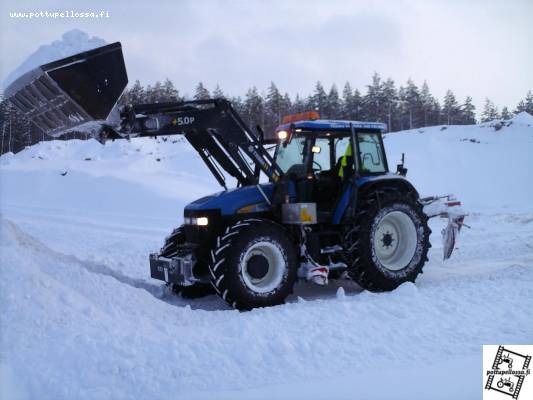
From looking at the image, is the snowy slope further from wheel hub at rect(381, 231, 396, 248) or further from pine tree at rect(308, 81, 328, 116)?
pine tree at rect(308, 81, 328, 116)

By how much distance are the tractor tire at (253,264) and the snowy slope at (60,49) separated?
9.33 ft

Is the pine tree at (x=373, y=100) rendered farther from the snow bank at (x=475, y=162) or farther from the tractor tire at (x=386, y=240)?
the tractor tire at (x=386, y=240)

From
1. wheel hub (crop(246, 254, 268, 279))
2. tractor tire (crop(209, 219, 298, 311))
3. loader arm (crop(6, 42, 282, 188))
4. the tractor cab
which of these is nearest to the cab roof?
the tractor cab

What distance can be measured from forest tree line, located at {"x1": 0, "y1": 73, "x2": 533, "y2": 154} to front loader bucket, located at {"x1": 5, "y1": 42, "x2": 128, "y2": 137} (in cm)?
3977

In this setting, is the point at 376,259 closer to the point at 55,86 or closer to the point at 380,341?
the point at 380,341

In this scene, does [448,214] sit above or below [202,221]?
below

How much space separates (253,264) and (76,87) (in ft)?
9.67

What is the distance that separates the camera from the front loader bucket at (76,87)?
234 inches

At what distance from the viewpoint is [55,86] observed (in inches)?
234

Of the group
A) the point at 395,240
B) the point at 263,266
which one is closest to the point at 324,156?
the point at 395,240

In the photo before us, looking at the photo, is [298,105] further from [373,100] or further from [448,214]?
[448,214]

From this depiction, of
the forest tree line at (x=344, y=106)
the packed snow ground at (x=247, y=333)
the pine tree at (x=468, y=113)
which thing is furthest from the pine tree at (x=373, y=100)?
the packed snow ground at (x=247, y=333)

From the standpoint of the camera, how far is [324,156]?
747cm

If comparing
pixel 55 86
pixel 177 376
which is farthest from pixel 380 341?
pixel 55 86
